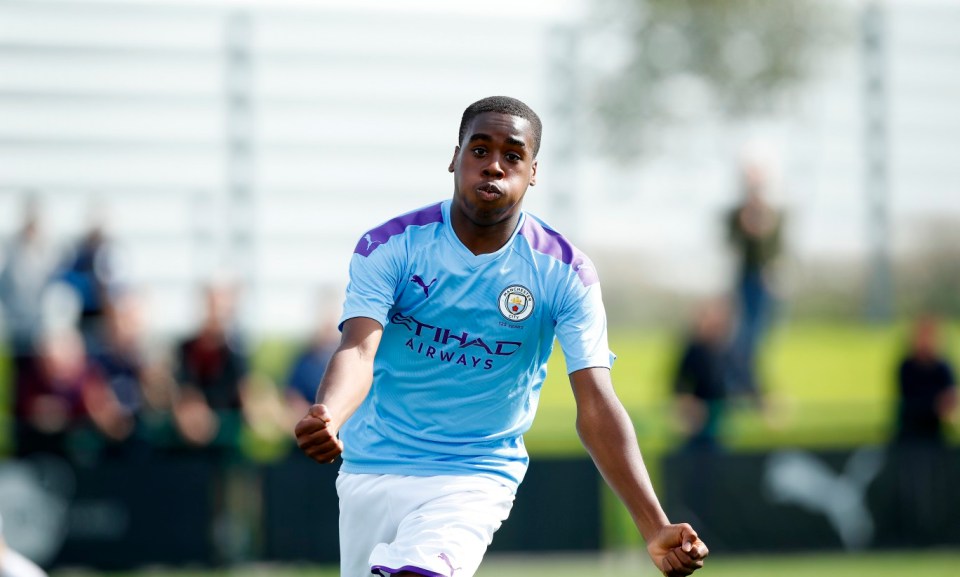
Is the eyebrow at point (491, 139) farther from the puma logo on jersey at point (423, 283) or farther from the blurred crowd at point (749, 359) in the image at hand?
the blurred crowd at point (749, 359)

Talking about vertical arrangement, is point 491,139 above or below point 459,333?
above

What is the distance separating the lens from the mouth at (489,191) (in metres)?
4.81

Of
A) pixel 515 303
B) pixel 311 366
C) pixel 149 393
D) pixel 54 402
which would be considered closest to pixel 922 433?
pixel 311 366

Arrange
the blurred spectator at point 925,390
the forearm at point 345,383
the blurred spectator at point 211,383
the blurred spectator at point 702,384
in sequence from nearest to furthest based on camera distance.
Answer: the forearm at point 345,383 → the blurred spectator at point 211,383 → the blurred spectator at point 702,384 → the blurred spectator at point 925,390

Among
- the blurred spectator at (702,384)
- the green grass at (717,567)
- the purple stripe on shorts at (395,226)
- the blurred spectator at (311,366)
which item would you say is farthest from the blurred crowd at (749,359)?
the purple stripe on shorts at (395,226)

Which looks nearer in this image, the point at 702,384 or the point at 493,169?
the point at 493,169

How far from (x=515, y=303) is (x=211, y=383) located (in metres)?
7.22

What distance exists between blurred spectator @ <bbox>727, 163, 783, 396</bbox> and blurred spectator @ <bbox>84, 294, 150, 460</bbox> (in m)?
5.63

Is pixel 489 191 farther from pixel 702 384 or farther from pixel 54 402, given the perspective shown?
pixel 702 384

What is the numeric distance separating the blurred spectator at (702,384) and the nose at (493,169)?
27.0 ft

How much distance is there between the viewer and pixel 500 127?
15.8ft

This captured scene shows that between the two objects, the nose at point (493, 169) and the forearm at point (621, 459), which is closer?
the forearm at point (621, 459)

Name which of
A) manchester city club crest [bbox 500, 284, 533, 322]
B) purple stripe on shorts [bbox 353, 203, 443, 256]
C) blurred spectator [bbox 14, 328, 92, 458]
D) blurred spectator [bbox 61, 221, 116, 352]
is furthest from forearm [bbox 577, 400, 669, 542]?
blurred spectator [bbox 61, 221, 116, 352]

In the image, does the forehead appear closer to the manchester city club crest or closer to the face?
the face
